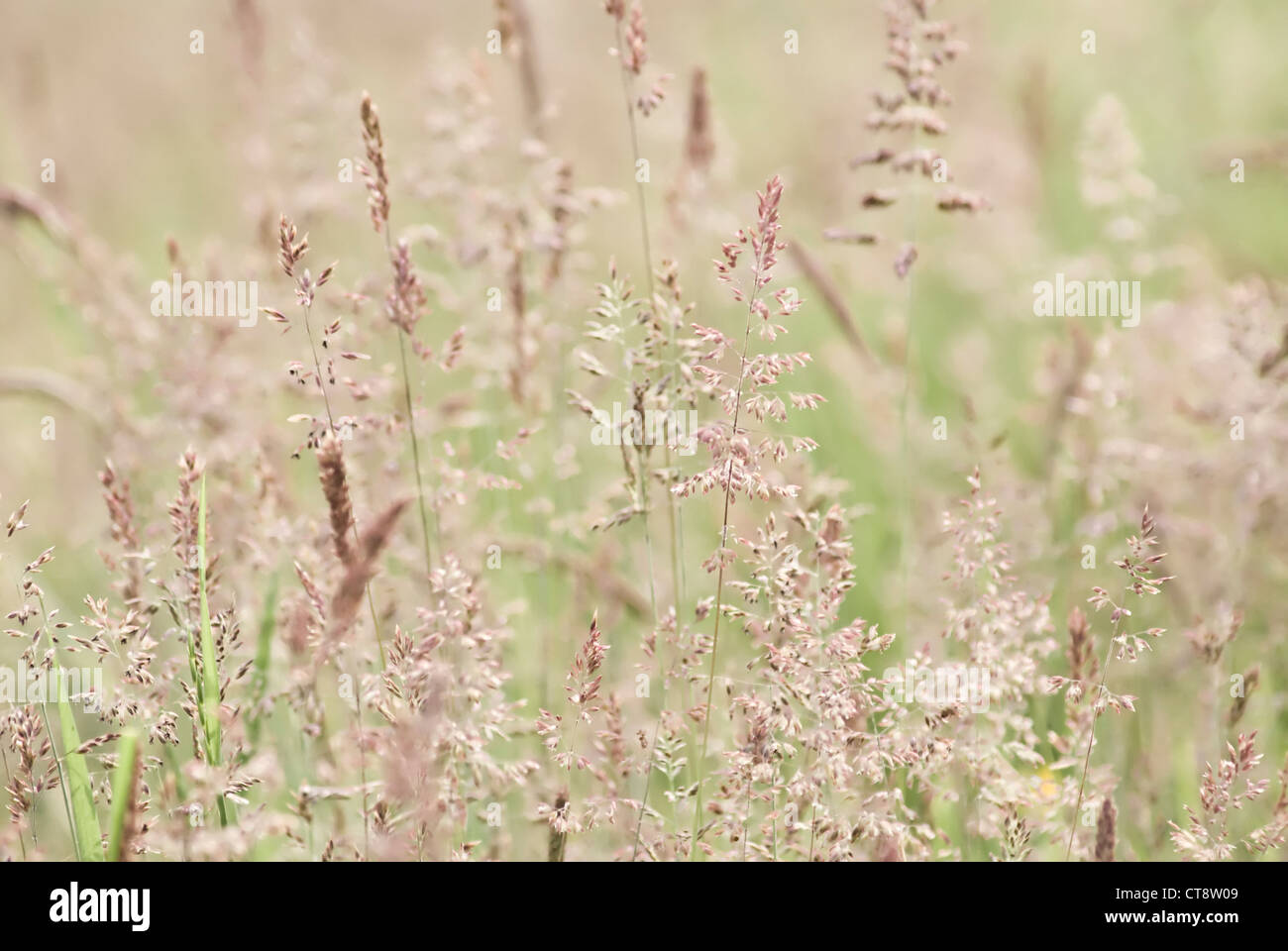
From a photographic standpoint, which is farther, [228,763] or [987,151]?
[987,151]

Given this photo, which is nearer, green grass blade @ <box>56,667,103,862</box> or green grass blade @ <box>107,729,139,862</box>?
green grass blade @ <box>107,729,139,862</box>

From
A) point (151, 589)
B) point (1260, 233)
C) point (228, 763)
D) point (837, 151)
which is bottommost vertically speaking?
point (228, 763)

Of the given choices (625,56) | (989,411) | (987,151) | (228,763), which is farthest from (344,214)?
(987,151)

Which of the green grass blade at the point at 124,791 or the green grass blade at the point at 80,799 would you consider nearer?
the green grass blade at the point at 124,791

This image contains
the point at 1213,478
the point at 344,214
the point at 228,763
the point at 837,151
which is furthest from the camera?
the point at 837,151

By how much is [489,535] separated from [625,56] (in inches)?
54.8

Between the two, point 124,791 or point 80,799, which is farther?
point 80,799

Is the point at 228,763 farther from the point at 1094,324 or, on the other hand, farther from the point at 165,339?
the point at 1094,324

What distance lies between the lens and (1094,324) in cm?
462

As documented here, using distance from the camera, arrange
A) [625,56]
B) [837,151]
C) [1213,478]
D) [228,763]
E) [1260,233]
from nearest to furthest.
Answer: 1. [228,763]
2. [625,56]
3. [1213,478]
4. [1260,233]
5. [837,151]

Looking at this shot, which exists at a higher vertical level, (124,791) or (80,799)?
(124,791)

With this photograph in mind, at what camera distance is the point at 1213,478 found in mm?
3178

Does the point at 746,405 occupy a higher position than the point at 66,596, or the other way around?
the point at 746,405

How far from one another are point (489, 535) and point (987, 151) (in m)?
4.12
